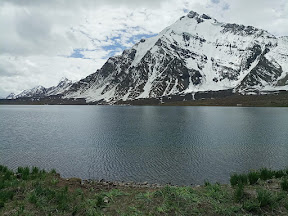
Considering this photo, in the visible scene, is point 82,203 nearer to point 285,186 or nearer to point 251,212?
point 251,212

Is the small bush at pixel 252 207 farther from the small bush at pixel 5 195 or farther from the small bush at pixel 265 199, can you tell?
the small bush at pixel 5 195

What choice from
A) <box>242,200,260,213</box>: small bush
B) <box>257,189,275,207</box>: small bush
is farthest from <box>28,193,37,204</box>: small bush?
<box>257,189,275,207</box>: small bush

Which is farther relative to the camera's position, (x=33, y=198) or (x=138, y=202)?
(x=138, y=202)

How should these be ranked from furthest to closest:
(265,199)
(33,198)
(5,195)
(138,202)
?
1. (5,195)
2. (138,202)
3. (33,198)
4. (265,199)

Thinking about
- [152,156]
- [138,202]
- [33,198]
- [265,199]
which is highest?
[265,199]

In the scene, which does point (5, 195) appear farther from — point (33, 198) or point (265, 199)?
point (265, 199)

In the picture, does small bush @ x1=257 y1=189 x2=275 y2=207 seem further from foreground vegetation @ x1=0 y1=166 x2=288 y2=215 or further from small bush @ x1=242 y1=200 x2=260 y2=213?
small bush @ x1=242 y1=200 x2=260 y2=213

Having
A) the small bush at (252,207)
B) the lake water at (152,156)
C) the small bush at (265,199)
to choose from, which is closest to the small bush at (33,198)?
the small bush at (252,207)

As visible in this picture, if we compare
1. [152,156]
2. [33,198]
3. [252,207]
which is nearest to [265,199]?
[252,207]

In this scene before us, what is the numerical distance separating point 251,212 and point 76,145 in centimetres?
4417

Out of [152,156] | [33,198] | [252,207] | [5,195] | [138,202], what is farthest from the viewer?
[152,156]

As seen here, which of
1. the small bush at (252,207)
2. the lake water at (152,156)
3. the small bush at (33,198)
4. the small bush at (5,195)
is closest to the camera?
the small bush at (252,207)

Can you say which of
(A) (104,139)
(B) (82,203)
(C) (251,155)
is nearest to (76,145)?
(A) (104,139)

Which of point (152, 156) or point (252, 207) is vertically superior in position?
point (252, 207)
